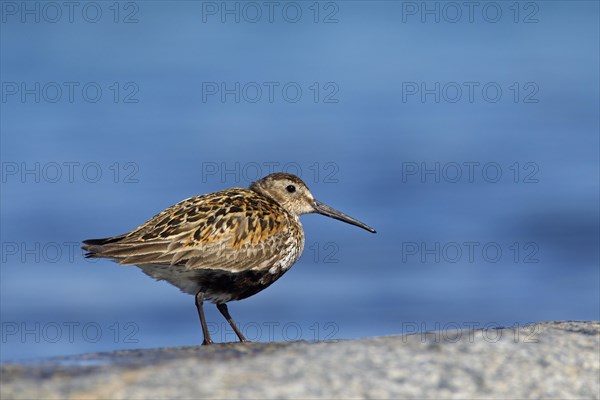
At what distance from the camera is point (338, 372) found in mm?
4910

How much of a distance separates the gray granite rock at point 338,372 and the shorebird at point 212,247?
286 cm

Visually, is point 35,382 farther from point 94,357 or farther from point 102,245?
point 102,245

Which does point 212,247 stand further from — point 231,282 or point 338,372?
point 338,372

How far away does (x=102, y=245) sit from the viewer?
28.6 ft

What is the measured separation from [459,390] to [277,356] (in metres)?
1.16

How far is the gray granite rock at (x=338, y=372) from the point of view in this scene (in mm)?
4637

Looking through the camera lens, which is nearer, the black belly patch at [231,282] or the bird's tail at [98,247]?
the bird's tail at [98,247]

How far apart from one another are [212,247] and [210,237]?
4.5 inches

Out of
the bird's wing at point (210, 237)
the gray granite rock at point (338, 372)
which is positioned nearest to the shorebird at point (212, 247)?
the bird's wing at point (210, 237)

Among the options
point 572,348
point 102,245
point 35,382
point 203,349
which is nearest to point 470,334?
point 572,348

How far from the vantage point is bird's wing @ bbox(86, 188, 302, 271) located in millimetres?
8656

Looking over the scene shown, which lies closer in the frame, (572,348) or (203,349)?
(572,348)

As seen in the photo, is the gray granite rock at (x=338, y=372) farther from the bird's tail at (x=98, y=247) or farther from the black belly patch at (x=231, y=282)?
the black belly patch at (x=231, y=282)

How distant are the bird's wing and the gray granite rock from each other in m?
2.84
